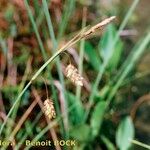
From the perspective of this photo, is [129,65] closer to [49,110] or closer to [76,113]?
[76,113]

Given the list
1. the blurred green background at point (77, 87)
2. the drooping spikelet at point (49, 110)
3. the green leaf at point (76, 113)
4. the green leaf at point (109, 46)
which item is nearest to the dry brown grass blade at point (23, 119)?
the blurred green background at point (77, 87)

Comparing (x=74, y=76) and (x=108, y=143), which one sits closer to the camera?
(x=74, y=76)

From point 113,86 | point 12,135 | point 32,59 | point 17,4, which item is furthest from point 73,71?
point 17,4

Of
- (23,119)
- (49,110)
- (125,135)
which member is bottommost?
(49,110)

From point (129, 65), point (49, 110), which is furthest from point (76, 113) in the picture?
point (49, 110)

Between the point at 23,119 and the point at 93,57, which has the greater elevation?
the point at 93,57

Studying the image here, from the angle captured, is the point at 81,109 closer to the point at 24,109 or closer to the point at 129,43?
the point at 24,109

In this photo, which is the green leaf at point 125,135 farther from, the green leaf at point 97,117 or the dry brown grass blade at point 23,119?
the dry brown grass blade at point 23,119
